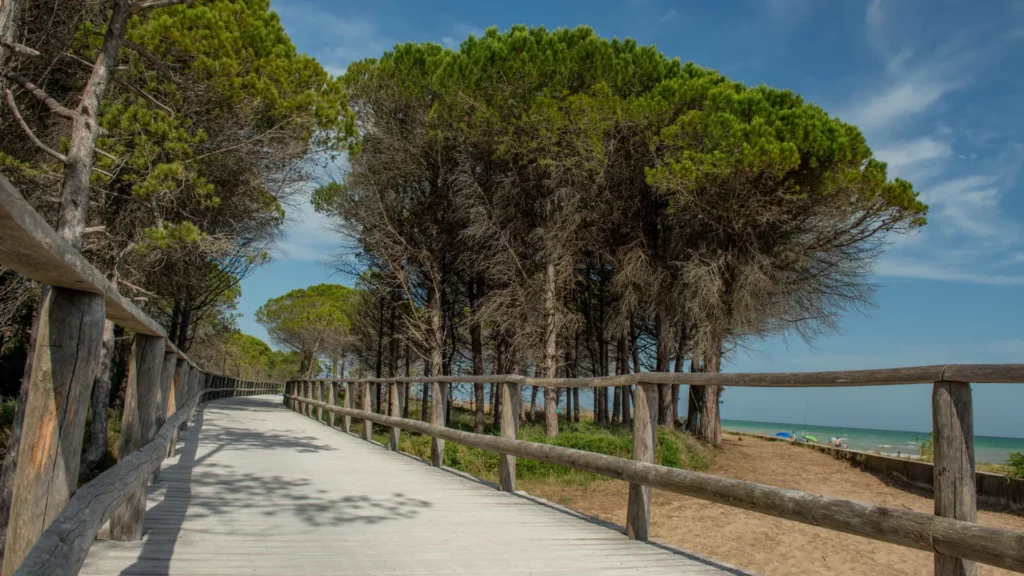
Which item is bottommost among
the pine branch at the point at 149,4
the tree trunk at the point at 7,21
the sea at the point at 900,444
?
the sea at the point at 900,444

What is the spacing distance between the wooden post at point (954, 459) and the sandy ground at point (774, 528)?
321 cm

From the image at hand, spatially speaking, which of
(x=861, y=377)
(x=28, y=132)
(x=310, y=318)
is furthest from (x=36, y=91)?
(x=310, y=318)

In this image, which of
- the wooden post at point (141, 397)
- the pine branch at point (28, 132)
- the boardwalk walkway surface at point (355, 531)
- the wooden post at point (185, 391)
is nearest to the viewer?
the boardwalk walkway surface at point (355, 531)

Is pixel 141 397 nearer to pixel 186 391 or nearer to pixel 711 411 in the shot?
pixel 186 391

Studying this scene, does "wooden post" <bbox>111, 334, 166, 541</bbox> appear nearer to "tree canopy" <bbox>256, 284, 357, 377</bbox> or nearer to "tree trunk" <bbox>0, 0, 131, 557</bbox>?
"tree trunk" <bbox>0, 0, 131, 557</bbox>

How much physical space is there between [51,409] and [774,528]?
8763mm

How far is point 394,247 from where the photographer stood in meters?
19.9

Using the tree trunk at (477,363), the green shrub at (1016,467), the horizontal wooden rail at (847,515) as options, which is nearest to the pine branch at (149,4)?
the horizontal wooden rail at (847,515)

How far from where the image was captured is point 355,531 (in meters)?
4.26

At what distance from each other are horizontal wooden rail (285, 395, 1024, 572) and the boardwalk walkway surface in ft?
1.47

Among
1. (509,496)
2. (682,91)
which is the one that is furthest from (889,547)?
(682,91)

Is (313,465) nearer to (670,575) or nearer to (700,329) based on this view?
(670,575)

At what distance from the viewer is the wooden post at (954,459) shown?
8.59ft

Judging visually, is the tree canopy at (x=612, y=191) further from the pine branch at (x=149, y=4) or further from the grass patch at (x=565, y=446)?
the pine branch at (x=149, y=4)
